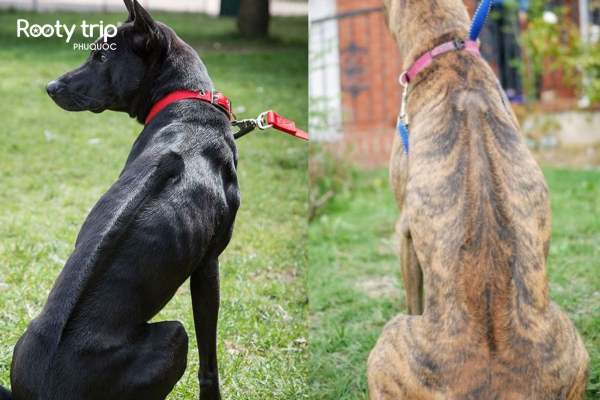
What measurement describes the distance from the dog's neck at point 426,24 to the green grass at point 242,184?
798 mm

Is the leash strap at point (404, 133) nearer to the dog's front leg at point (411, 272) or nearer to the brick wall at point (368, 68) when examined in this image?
the dog's front leg at point (411, 272)

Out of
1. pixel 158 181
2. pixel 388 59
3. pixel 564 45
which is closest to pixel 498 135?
pixel 158 181

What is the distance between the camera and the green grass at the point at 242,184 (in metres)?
3.15

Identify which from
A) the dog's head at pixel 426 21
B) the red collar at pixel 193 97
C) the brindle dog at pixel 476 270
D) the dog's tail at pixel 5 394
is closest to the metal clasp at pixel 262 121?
the red collar at pixel 193 97

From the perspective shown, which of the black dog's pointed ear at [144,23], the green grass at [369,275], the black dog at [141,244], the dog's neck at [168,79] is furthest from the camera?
the green grass at [369,275]

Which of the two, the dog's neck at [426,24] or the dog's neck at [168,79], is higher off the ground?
the dog's neck at [426,24]

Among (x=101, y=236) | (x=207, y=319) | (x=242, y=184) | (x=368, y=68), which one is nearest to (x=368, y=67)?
(x=368, y=68)

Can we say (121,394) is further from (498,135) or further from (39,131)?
(39,131)

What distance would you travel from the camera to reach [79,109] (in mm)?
2980

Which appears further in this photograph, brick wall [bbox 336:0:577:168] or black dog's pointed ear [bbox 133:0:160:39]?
brick wall [bbox 336:0:577:168]

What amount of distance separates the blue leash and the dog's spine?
1029 mm

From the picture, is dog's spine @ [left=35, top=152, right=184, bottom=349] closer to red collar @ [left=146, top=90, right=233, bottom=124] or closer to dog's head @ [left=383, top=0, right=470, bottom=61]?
red collar @ [left=146, top=90, right=233, bottom=124]

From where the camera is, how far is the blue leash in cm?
300

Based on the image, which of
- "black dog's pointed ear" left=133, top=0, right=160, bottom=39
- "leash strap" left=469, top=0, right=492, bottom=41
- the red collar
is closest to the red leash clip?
the red collar
